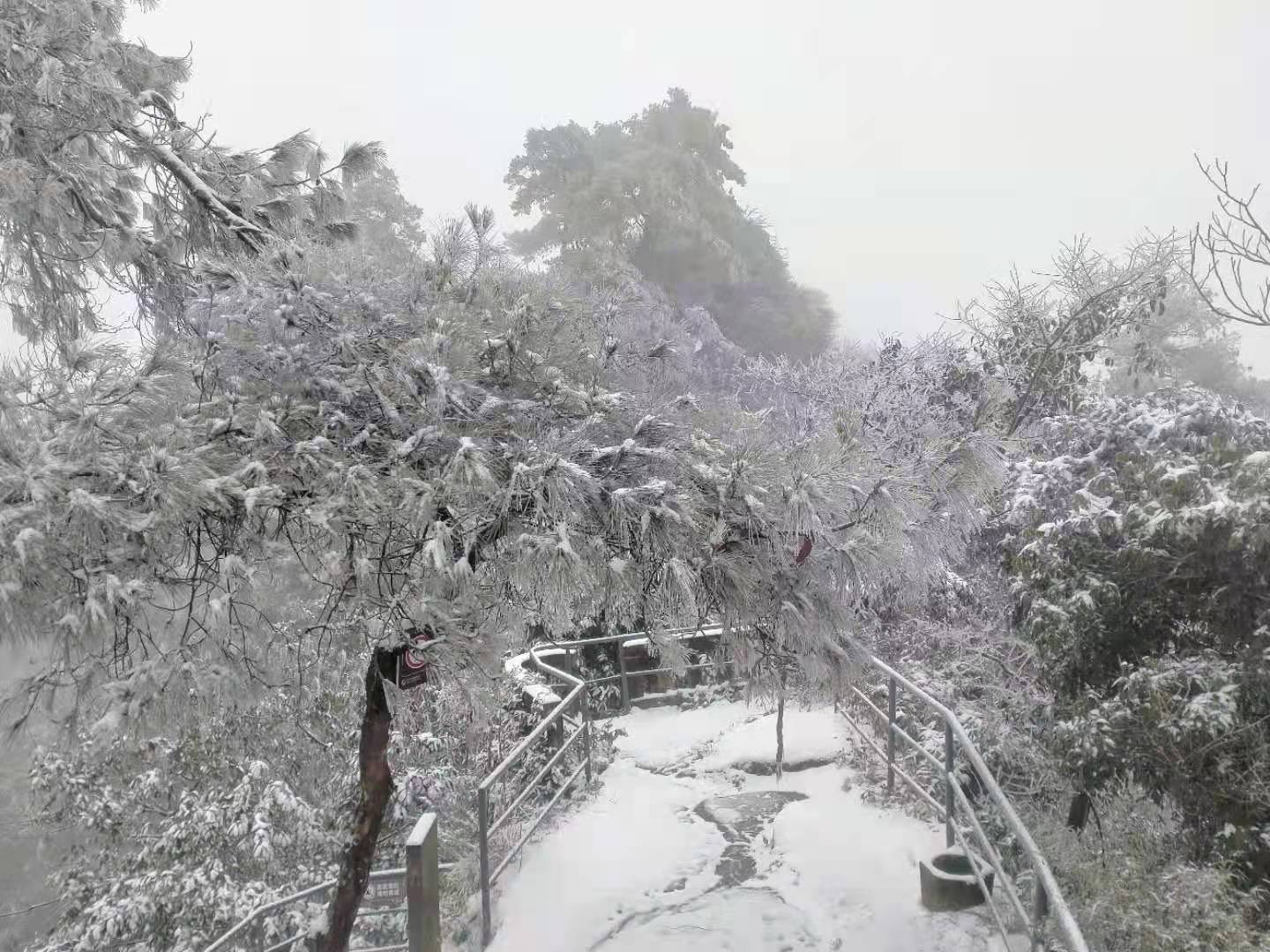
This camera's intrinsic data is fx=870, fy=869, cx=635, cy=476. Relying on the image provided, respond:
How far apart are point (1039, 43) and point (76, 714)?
745ft

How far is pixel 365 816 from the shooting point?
13.4 ft

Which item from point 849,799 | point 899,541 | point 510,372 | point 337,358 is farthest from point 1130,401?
point 337,358

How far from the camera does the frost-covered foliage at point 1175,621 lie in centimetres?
470

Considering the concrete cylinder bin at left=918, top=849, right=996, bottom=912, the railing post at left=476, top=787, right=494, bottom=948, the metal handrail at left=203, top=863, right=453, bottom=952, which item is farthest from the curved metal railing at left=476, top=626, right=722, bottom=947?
the concrete cylinder bin at left=918, top=849, right=996, bottom=912

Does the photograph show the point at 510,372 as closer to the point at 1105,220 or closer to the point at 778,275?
the point at 778,275

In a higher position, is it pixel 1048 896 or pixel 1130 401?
pixel 1130 401

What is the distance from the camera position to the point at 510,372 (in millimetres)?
3443

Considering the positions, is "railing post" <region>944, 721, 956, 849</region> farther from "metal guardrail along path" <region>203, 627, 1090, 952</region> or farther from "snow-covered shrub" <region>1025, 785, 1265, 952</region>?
"snow-covered shrub" <region>1025, 785, 1265, 952</region>

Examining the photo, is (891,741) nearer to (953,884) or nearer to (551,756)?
(953,884)

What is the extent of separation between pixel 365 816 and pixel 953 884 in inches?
113

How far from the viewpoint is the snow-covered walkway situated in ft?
14.1

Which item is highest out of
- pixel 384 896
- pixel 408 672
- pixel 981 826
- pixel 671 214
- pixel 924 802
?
pixel 671 214

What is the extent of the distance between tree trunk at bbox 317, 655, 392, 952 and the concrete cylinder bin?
272cm

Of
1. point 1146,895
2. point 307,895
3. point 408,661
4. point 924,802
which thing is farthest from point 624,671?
point 408,661
